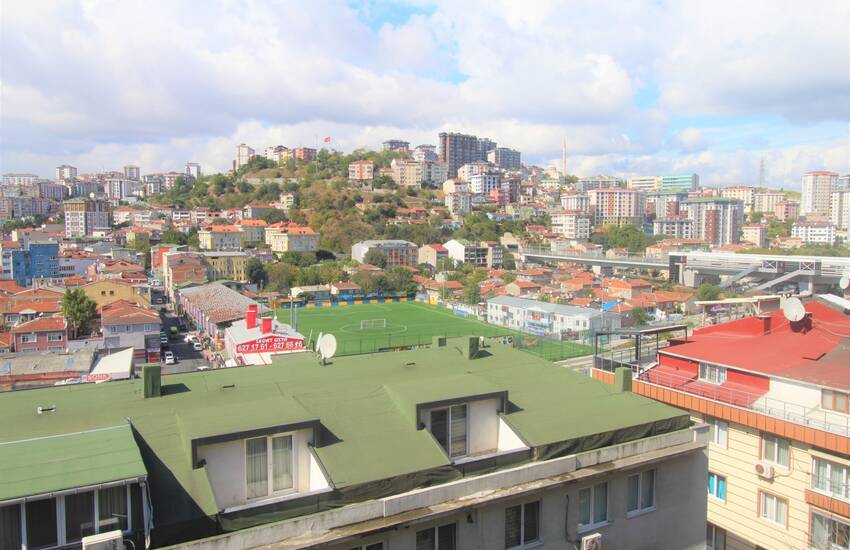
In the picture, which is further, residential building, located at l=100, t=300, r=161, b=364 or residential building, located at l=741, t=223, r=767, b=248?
residential building, located at l=741, t=223, r=767, b=248

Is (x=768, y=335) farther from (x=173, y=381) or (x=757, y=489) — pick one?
(x=173, y=381)

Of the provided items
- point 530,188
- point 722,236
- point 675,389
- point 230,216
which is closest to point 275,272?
point 230,216

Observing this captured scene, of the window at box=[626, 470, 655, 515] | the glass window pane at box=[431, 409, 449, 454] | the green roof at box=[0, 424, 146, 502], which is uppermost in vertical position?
the green roof at box=[0, 424, 146, 502]

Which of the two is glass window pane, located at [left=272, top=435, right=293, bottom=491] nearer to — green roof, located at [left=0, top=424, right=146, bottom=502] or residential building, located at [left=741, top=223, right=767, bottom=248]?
green roof, located at [left=0, top=424, right=146, bottom=502]

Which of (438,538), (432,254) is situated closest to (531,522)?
(438,538)

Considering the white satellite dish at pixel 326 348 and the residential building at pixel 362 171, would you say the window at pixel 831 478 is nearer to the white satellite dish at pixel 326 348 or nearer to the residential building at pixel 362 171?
the white satellite dish at pixel 326 348

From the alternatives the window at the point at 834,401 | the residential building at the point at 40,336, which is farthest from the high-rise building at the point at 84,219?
the window at the point at 834,401

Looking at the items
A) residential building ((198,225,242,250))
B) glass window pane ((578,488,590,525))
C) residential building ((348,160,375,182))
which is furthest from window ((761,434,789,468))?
residential building ((348,160,375,182))

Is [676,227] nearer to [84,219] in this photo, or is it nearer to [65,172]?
[84,219]
